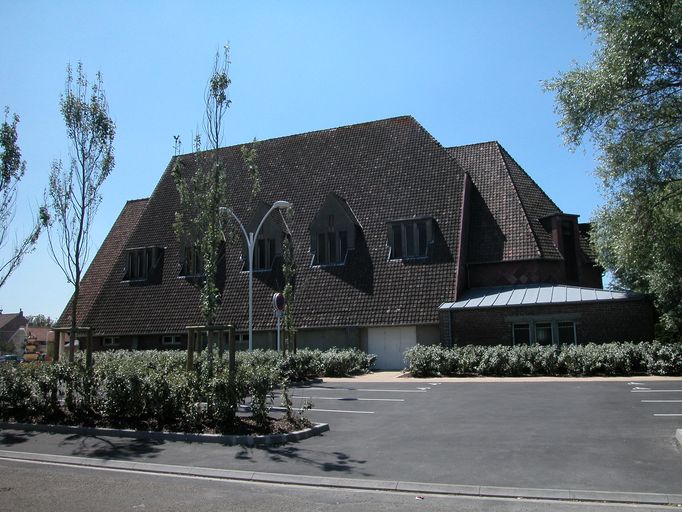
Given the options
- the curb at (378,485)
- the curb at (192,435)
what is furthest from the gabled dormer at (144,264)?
the curb at (378,485)

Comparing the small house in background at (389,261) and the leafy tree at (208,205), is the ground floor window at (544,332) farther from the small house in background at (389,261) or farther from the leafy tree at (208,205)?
the leafy tree at (208,205)

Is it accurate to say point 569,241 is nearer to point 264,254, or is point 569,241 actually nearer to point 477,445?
point 264,254

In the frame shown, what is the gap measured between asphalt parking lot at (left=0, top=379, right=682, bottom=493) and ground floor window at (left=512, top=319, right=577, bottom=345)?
8.54 meters

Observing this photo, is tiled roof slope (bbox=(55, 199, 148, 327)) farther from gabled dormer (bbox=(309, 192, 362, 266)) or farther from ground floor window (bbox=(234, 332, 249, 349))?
gabled dormer (bbox=(309, 192, 362, 266))

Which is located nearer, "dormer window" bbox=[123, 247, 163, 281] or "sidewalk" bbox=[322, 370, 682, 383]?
"sidewalk" bbox=[322, 370, 682, 383]

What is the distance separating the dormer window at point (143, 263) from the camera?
34.8m

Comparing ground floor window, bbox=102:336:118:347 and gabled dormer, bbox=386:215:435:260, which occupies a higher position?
gabled dormer, bbox=386:215:435:260

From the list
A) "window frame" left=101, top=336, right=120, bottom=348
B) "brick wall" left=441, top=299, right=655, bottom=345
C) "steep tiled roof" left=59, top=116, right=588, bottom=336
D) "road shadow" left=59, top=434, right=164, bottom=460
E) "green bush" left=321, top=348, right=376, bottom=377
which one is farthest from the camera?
"window frame" left=101, top=336, right=120, bottom=348

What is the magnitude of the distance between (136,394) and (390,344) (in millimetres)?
17073

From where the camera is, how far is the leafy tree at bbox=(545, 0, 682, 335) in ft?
63.0

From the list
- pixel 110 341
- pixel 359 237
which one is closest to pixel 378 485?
pixel 359 237

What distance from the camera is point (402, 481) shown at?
866cm

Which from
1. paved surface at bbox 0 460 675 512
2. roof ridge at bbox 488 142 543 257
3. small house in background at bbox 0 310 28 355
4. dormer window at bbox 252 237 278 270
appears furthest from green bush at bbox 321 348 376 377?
small house in background at bbox 0 310 28 355

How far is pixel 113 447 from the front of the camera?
1116 centimetres
